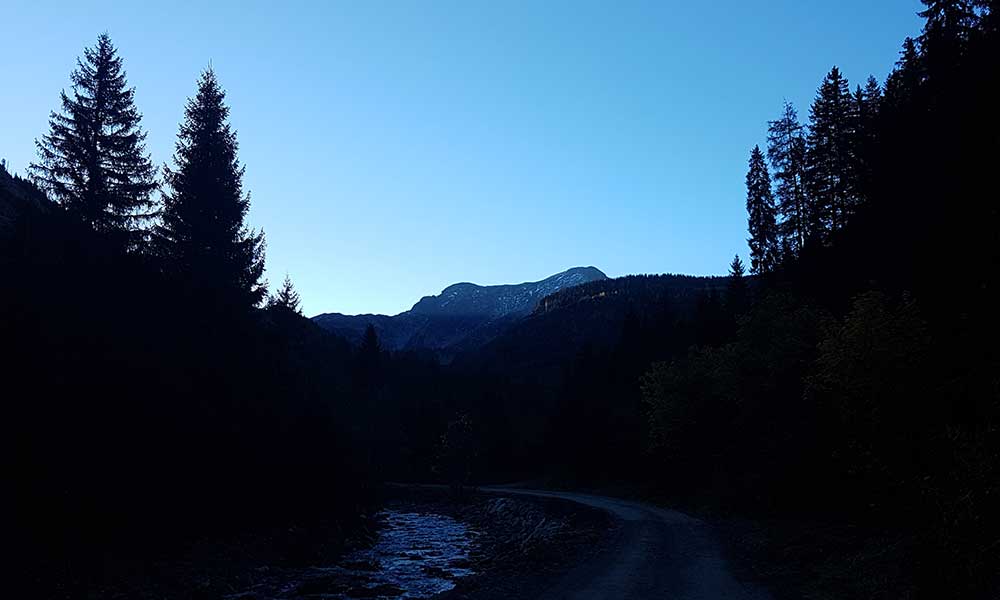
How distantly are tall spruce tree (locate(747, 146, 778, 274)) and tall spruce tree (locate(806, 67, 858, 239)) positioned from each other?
7.49m

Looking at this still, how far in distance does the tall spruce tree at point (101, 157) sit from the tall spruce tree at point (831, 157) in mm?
45288

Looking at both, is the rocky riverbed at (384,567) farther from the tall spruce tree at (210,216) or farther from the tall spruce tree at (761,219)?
the tall spruce tree at (761,219)

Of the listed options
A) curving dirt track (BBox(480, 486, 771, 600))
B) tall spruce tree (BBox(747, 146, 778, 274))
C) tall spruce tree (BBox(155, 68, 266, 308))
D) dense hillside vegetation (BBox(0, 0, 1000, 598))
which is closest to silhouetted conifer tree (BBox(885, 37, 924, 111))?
dense hillside vegetation (BBox(0, 0, 1000, 598))

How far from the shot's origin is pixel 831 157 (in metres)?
53.8

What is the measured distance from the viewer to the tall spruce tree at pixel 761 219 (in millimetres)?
65625

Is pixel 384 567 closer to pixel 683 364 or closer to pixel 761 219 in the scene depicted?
pixel 683 364

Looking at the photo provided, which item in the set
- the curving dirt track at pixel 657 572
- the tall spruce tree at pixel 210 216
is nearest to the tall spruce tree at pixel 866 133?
the curving dirt track at pixel 657 572

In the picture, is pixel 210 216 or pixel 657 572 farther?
pixel 210 216

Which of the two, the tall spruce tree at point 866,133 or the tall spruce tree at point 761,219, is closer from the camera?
the tall spruce tree at point 866,133

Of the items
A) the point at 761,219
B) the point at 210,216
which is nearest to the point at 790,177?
the point at 761,219

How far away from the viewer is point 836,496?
27.0 meters

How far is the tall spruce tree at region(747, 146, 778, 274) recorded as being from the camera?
6562 centimetres

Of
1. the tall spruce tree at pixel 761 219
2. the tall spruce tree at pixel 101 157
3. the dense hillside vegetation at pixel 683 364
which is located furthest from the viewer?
the tall spruce tree at pixel 761 219

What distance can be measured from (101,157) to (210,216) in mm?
6050
